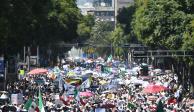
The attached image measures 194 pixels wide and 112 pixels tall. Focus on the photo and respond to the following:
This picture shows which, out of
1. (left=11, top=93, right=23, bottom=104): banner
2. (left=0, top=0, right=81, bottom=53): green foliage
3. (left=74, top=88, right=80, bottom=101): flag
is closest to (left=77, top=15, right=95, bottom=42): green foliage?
(left=0, top=0, right=81, bottom=53): green foliage

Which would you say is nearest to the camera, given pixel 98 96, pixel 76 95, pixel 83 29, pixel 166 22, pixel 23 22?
pixel 76 95

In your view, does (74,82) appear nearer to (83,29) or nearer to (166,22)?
(166,22)

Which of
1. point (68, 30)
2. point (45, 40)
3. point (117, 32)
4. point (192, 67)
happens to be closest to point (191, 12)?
point (192, 67)

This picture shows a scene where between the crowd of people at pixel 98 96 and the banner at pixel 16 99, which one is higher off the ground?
the banner at pixel 16 99

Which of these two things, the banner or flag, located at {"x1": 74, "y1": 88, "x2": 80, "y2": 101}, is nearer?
the banner

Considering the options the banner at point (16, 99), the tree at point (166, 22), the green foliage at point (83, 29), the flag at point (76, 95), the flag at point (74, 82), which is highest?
the tree at point (166, 22)

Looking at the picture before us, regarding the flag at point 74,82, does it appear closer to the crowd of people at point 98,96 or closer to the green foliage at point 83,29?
the crowd of people at point 98,96

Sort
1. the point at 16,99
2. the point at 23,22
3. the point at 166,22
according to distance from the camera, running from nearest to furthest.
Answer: the point at 16,99
the point at 23,22
the point at 166,22

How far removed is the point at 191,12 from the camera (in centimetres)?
6141

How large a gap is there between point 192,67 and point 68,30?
168 feet

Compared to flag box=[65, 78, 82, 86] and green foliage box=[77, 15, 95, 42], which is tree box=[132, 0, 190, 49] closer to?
flag box=[65, 78, 82, 86]

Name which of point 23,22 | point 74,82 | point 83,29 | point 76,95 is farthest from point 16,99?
point 83,29

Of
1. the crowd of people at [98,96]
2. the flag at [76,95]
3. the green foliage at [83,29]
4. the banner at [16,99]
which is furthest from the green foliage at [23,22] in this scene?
the green foliage at [83,29]

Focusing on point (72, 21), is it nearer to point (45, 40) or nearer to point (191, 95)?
point (45, 40)
